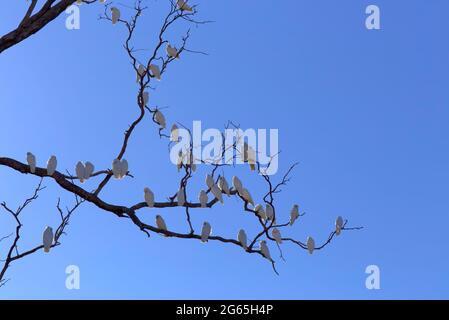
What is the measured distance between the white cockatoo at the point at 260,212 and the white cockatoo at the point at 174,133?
0.51 meters

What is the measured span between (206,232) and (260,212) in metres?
0.27

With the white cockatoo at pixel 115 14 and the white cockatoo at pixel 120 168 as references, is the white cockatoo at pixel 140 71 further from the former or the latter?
the white cockatoo at pixel 120 168

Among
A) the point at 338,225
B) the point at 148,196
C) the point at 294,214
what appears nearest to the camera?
the point at 148,196

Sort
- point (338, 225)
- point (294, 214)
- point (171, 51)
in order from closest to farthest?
1. point (294, 214)
2. point (338, 225)
3. point (171, 51)

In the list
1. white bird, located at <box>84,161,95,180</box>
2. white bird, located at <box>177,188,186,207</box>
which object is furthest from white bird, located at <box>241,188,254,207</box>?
white bird, located at <box>84,161,95,180</box>

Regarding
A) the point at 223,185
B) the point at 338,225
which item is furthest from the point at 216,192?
the point at 338,225

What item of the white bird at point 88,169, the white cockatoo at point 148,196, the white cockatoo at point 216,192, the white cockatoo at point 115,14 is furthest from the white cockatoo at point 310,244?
the white cockatoo at point 115,14

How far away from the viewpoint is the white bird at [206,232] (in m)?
2.56

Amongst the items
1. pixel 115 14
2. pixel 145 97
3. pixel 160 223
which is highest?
pixel 115 14

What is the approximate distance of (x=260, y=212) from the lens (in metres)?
2.68

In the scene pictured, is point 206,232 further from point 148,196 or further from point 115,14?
point 115,14
